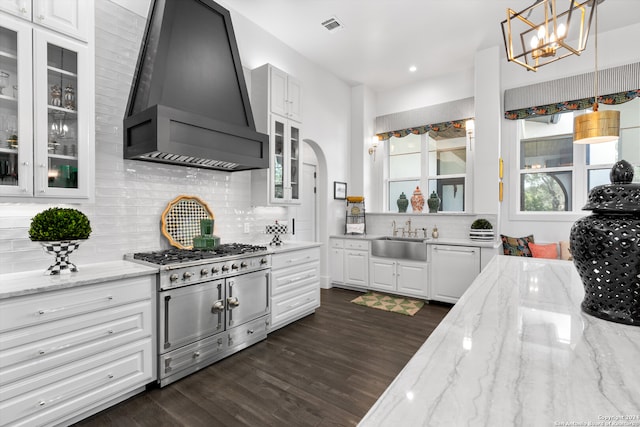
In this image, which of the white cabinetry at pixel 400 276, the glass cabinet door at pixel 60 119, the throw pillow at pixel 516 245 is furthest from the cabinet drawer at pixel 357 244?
the glass cabinet door at pixel 60 119

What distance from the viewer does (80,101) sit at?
7.09 ft

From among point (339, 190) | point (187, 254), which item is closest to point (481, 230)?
point (339, 190)

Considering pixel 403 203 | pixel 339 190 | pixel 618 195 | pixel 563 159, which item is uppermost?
pixel 563 159

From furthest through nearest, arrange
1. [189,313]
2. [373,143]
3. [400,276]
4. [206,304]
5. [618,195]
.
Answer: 1. [373,143]
2. [400,276]
3. [206,304]
4. [189,313]
5. [618,195]

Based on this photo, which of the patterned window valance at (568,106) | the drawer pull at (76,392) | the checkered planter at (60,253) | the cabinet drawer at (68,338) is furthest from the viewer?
the patterned window valance at (568,106)

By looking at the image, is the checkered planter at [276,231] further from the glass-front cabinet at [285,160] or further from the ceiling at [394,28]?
the ceiling at [394,28]

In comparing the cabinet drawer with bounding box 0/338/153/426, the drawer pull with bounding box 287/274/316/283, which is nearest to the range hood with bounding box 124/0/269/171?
the drawer pull with bounding box 287/274/316/283

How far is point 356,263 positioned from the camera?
5.02 meters

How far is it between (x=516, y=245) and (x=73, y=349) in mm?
4975

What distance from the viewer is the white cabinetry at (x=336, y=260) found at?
5.17 m

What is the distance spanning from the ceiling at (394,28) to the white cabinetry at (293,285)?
2867mm

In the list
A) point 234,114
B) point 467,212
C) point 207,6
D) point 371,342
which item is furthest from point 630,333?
point 467,212

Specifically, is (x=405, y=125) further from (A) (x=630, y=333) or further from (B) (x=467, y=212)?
(A) (x=630, y=333)

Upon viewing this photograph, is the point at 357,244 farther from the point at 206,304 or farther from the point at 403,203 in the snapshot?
the point at 206,304
